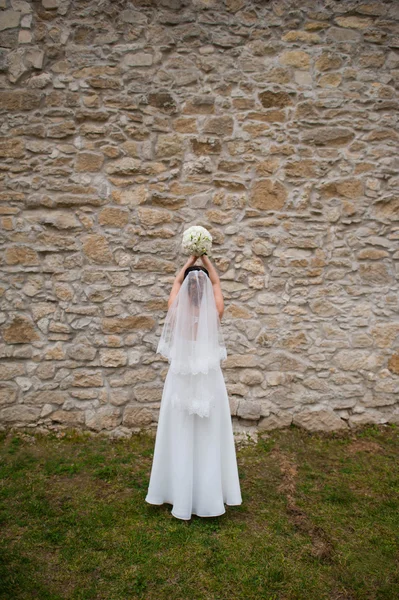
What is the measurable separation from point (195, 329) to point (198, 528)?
5.18 feet

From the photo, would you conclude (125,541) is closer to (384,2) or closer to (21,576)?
(21,576)

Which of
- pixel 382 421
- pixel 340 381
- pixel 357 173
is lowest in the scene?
pixel 382 421

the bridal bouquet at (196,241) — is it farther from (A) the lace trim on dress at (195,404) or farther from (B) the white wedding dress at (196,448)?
(A) the lace trim on dress at (195,404)

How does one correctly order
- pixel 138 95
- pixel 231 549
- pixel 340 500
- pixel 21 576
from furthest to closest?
pixel 138 95
pixel 340 500
pixel 231 549
pixel 21 576

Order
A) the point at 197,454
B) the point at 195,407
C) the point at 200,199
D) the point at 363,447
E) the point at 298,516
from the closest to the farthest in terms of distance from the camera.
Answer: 1. the point at 195,407
2. the point at 197,454
3. the point at 298,516
4. the point at 363,447
5. the point at 200,199

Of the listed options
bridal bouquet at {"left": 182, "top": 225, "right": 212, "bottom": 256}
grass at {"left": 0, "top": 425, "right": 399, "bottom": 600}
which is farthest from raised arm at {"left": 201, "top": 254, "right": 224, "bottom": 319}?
grass at {"left": 0, "top": 425, "right": 399, "bottom": 600}

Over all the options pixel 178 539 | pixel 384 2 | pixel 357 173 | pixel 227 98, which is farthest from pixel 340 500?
pixel 384 2

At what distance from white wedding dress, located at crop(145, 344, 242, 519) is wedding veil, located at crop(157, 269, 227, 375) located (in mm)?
131

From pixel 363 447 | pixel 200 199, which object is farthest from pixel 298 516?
pixel 200 199

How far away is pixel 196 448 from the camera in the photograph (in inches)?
141

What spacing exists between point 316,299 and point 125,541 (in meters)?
3.34

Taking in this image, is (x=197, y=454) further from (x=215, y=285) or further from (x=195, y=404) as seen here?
(x=215, y=285)

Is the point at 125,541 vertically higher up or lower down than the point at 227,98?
lower down

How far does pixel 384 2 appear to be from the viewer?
5180mm
